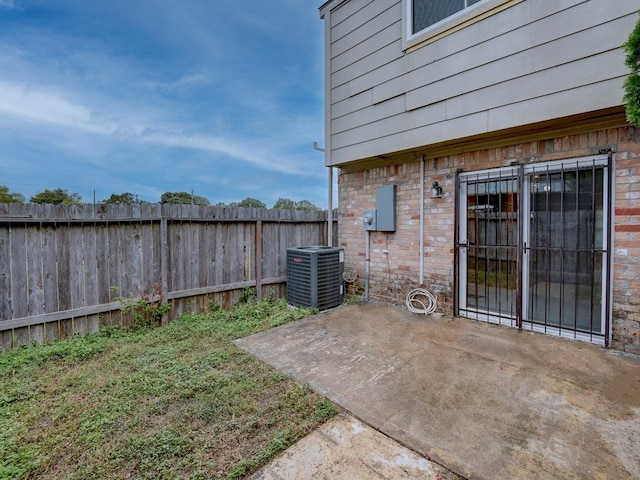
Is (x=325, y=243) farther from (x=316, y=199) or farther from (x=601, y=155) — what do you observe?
(x=316, y=199)

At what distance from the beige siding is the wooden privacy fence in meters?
2.27

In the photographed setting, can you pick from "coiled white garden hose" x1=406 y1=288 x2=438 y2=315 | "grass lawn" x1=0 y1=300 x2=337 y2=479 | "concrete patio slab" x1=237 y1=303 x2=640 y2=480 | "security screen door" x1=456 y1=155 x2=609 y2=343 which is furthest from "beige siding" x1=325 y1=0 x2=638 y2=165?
"grass lawn" x1=0 y1=300 x2=337 y2=479

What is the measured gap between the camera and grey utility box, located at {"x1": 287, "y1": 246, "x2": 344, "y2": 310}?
4.59m

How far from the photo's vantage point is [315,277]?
180 inches

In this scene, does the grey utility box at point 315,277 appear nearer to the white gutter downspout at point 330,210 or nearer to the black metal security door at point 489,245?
the white gutter downspout at point 330,210

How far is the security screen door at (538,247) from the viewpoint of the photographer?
3180 mm

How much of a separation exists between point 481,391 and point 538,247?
2071 mm

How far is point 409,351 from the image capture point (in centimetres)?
308

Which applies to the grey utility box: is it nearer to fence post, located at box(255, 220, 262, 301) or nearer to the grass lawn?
fence post, located at box(255, 220, 262, 301)

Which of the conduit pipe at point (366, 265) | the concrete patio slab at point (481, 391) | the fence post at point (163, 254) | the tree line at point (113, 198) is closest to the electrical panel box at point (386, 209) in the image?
the conduit pipe at point (366, 265)

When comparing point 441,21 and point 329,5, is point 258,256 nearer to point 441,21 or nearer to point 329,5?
point 441,21

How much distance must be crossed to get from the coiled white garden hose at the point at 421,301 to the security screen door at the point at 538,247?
1.17 ft

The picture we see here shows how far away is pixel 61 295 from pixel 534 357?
507 cm

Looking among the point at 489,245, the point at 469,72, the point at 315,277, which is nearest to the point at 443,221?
the point at 489,245
